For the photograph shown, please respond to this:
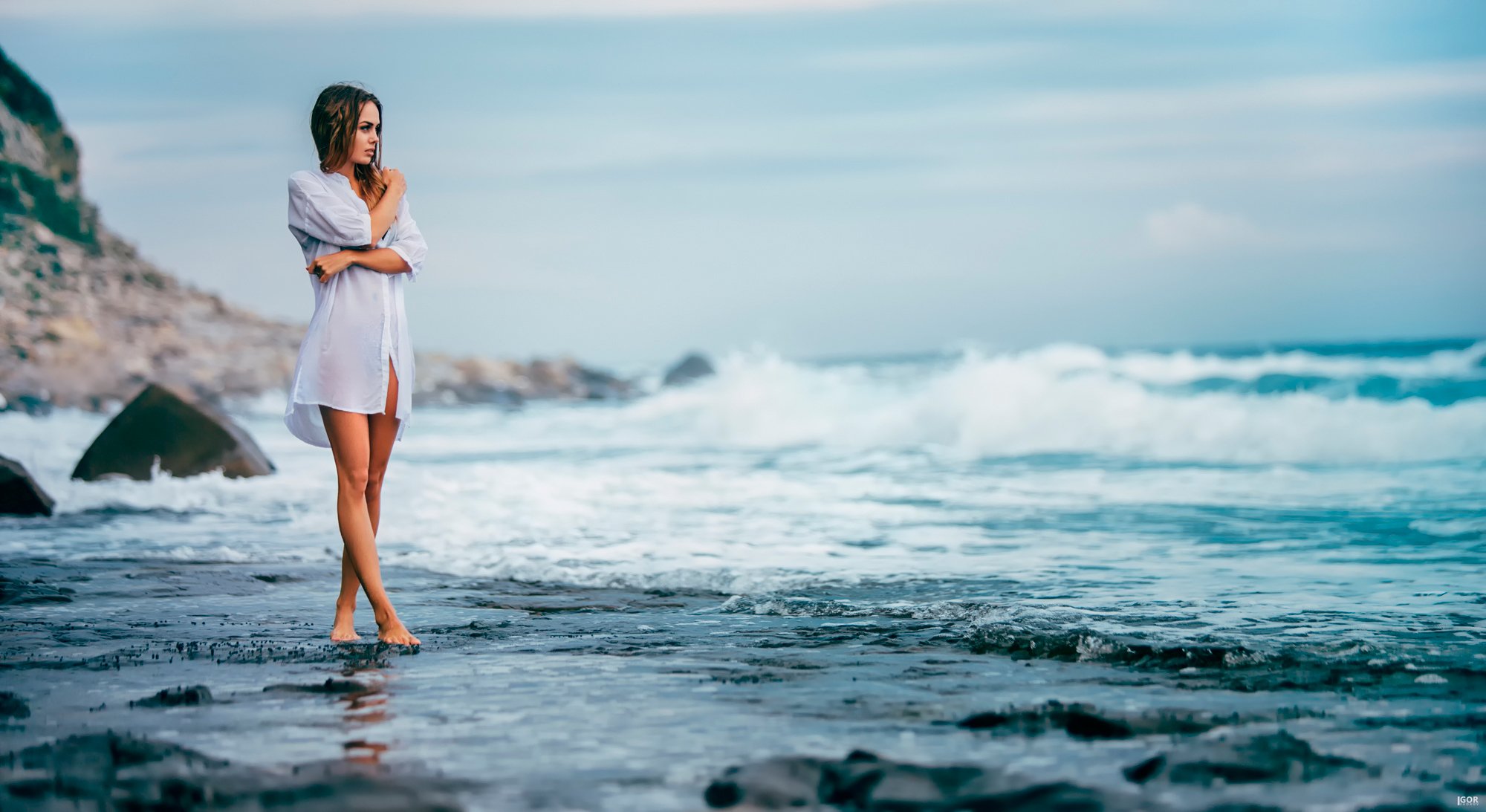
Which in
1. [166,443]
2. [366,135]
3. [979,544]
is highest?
[366,135]

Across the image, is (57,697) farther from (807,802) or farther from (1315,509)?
(1315,509)

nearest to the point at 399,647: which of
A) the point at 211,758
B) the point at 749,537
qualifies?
the point at 211,758

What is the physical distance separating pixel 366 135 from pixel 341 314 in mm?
590

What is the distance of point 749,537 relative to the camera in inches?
297

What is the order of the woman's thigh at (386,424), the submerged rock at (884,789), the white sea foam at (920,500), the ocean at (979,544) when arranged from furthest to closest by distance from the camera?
1. the white sea foam at (920,500)
2. the woman's thigh at (386,424)
3. the ocean at (979,544)
4. the submerged rock at (884,789)

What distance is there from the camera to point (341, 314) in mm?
4238

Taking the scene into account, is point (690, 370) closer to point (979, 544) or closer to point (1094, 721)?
point (979, 544)

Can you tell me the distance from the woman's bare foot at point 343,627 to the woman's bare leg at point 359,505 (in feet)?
0.06

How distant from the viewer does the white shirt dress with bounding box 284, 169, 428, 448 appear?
4.20 metres

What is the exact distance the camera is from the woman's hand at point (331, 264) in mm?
4148

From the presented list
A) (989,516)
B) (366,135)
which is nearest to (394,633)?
(366,135)

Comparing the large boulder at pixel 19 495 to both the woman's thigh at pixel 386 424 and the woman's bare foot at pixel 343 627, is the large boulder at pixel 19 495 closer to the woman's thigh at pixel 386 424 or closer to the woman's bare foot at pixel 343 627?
the woman's bare foot at pixel 343 627

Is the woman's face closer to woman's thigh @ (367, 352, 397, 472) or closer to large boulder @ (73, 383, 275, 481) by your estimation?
woman's thigh @ (367, 352, 397, 472)

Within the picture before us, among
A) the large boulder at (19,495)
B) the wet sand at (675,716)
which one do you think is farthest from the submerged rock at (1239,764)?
the large boulder at (19,495)
